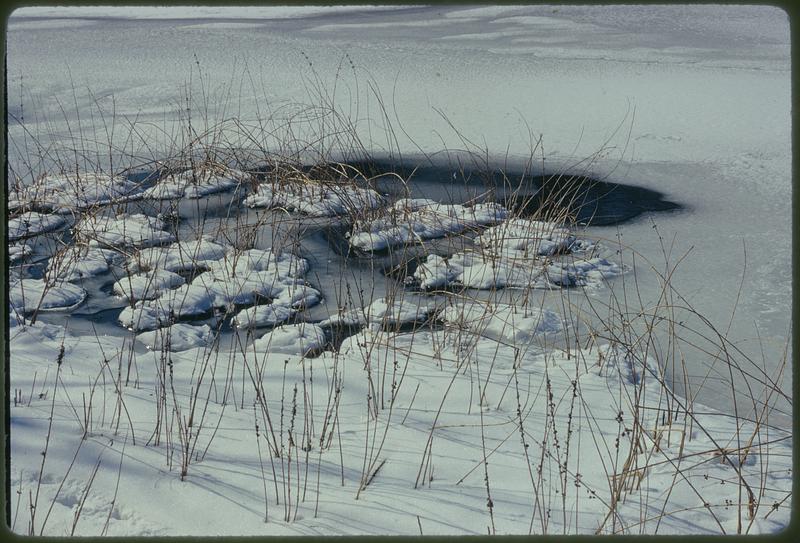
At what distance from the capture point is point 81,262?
4.32 meters

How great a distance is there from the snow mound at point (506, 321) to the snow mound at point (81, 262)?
191 centimetres

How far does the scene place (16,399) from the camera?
2590mm

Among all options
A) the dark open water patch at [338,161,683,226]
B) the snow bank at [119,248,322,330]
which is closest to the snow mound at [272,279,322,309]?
the snow bank at [119,248,322,330]

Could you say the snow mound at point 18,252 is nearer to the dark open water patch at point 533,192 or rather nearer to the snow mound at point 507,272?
the dark open water patch at point 533,192

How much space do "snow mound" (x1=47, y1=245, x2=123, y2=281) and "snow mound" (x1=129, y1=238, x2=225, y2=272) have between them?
0.17 metres

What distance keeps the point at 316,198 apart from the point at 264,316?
164 centimetres

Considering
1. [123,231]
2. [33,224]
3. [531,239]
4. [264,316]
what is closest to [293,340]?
[264,316]

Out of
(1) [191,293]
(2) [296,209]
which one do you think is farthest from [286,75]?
(1) [191,293]

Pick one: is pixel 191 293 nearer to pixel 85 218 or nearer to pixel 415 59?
pixel 85 218

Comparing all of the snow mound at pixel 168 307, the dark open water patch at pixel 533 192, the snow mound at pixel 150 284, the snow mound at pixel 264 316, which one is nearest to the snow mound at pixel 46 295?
the snow mound at pixel 150 284

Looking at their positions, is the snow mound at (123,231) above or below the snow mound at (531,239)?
below

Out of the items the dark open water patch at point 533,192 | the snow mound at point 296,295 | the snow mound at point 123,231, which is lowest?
the snow mound at point 296,295

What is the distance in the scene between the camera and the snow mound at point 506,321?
3.54 m

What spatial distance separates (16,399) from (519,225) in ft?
9.19
